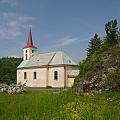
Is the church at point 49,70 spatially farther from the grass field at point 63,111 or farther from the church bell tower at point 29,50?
the grass field at point 63,111

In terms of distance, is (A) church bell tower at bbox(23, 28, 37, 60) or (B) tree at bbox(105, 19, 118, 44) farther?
(A) church bell tower at bbox(23, 28, 37, 60)

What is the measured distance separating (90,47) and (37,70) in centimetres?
1136

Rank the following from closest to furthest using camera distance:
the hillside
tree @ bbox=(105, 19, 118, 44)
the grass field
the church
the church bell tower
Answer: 1. the grass field
2. the hillside
3. tree @ bbox=(105, 19, 118, 44)
4. the church
5. the church bell tower

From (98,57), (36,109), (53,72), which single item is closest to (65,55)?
(53,72)

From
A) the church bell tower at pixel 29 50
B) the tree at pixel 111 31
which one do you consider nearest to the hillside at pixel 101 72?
the tree at pixel 111 31

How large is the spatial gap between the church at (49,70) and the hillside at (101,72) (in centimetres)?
3828

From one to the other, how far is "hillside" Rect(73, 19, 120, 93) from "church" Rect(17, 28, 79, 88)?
38.3 m

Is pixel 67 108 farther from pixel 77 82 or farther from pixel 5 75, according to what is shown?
pixel 5 75

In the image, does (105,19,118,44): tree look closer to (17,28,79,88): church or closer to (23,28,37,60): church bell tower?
(17,28,79,88): church

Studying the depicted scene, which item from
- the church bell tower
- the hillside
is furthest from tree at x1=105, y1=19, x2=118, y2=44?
the church bell tower

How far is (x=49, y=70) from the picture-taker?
192 feet

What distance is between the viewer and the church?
55.3 metres

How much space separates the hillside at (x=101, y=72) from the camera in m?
11.4

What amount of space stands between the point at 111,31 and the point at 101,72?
2969 millimetres
